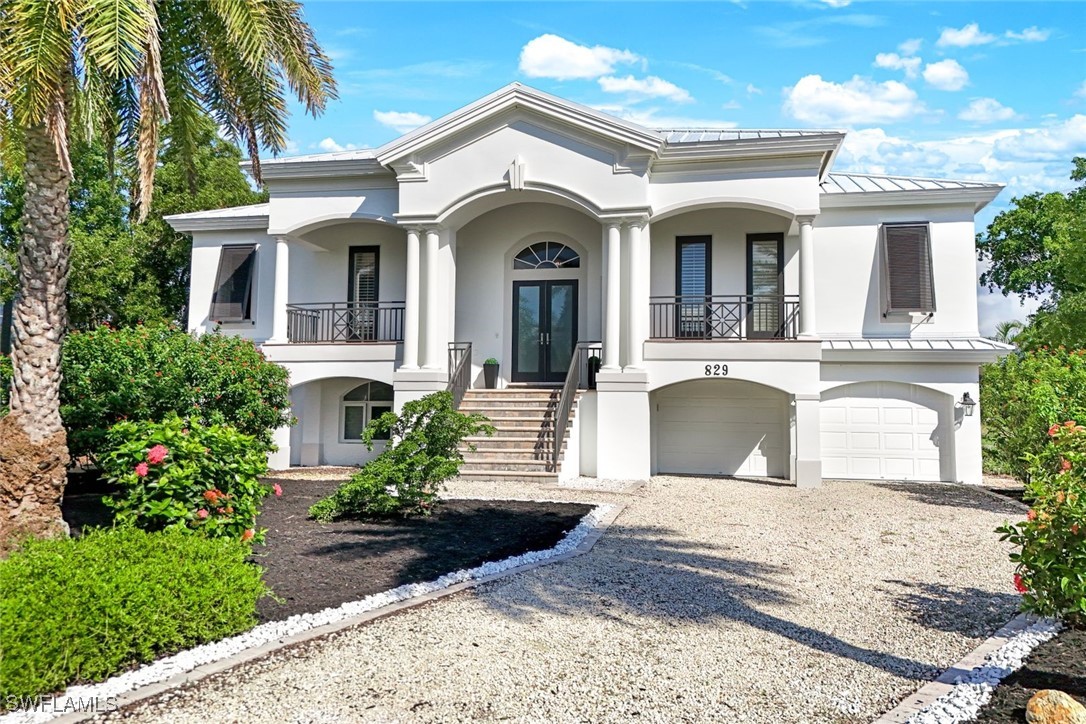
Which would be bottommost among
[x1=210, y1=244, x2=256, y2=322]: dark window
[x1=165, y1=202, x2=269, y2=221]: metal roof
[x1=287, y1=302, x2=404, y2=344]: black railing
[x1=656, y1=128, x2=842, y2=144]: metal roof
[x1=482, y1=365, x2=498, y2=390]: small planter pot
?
[x1=482, y1=365, x2=498, y2=390]: small planter pot

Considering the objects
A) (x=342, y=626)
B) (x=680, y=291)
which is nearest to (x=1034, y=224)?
(x=680, y=291)

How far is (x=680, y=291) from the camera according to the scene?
15266mm

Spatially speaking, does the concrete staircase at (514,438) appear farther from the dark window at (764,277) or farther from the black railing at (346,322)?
the dark window at (764,277)

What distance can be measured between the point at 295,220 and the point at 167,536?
11.3 metres

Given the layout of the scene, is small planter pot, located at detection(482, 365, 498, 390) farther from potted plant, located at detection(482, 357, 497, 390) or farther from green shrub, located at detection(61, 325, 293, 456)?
green shrub, located at detection(61, 325, 293, 456)

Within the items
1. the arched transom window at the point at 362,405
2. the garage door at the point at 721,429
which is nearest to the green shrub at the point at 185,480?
the arched transom window at the point at 362,405

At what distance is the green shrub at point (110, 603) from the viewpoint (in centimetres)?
363

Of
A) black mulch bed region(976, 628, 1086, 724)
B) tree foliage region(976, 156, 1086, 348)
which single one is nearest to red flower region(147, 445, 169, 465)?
black mulch bed region(976, 628, 1086, 724)

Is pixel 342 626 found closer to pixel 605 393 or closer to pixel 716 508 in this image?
pixel 716 508

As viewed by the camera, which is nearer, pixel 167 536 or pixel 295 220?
pixel 167 536

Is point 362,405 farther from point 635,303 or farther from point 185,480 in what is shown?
point 185,480

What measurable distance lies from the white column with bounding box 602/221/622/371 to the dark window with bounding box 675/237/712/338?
2078mm

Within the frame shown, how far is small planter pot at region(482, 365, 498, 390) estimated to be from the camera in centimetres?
1577

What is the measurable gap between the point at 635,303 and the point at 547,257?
11.0ft
